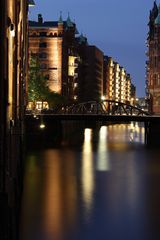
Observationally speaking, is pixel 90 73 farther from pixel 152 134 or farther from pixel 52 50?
pixel 152 134

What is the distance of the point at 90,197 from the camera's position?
114 ft

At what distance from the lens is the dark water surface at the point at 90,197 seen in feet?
85.0

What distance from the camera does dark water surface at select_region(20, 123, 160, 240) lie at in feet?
85.0

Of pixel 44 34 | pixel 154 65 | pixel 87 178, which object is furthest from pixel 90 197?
pixel 154 65

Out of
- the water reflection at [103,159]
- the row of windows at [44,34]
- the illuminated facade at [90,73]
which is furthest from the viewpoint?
the illuminated facade at [90,73]

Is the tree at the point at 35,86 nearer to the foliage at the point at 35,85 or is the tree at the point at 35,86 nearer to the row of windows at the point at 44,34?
the foliage at the point at 35,85

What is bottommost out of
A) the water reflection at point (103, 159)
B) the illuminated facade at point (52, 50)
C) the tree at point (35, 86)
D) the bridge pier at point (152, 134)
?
the water reflection at point (103, 159)

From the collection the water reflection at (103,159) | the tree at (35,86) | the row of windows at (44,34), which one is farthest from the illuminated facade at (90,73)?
the water reflection at (103,159)

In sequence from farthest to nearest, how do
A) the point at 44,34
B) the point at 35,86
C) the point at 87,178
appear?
1. the point at 44,34
2. the point at 35,86
3. the point at 87,178

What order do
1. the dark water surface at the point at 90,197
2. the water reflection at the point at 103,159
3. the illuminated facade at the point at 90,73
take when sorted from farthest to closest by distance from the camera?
the illuminated facade at the point at 90,73 → the water reflection at the point at 103,159 → the dark water surface at the point at 90,197

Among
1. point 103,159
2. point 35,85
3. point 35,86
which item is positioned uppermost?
point 35,85

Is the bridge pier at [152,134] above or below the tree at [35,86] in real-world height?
below

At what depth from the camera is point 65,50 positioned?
120875mm

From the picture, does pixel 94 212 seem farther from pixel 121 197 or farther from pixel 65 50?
pixel 65 50
